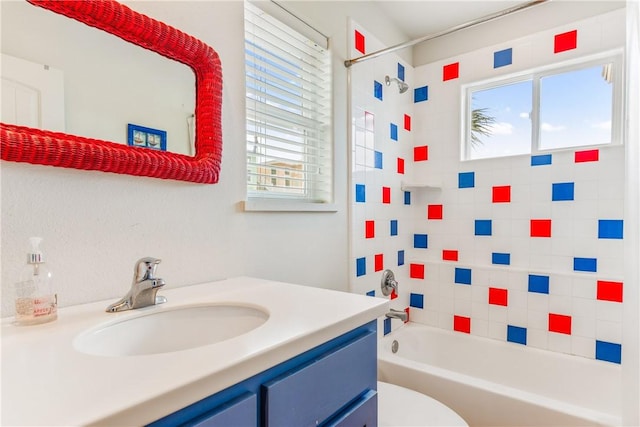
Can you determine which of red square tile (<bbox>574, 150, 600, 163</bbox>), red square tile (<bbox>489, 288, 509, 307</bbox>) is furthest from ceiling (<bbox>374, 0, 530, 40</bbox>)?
red square tile (<bbox>489, 288, 509, 307</bbox>)

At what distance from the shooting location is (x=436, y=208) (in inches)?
91.6

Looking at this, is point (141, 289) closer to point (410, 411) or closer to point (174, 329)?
point (174, 329)

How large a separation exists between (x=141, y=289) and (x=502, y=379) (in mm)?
2005

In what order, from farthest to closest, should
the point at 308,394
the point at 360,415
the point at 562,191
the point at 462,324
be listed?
the point at 462,324 → the point at 562,191 → the point at 360,415 → the point at 308,394

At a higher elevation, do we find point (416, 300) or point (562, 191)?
point (562, 191)

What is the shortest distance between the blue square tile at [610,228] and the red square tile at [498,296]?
1.89ft

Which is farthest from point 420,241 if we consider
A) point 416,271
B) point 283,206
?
point 283,206

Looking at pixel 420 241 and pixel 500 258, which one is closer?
pixel 500 258

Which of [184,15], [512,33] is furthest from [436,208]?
[184,15]

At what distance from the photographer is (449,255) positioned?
7.47ft

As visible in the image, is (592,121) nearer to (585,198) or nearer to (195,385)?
(585,198)

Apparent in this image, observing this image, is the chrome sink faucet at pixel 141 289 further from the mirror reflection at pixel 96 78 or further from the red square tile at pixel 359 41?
the red square tile at pixel 359 41

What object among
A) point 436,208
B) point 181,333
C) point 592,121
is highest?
point 592,121

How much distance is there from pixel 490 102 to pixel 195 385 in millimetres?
2396
